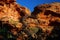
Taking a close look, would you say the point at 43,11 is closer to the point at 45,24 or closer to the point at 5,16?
the point at 45,24

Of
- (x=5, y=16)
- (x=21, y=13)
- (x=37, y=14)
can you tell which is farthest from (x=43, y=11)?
(x=5, y=16)

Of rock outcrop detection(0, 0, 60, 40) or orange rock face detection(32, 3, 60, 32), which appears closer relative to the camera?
rock outcrop detection(0, 0, 60, 40)

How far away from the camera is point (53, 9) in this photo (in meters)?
56.8

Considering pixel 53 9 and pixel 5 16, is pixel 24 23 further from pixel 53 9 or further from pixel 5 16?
pixel 53 9

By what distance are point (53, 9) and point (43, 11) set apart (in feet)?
8.66

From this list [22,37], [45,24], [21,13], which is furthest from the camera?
[21,13]

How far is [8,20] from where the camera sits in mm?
51438

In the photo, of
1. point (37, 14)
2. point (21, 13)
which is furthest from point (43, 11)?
point (21, 13)

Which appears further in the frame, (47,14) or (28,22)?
(47,14)

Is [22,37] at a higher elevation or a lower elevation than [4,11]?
lower

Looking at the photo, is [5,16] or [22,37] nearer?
[22,37]

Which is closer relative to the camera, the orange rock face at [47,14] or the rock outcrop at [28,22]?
the rock outcrop at [28,22]

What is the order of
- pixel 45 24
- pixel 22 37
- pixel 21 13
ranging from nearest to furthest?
pixel 22 37 < pixel 45 24 < pixel 21 13

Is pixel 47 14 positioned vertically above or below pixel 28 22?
above
